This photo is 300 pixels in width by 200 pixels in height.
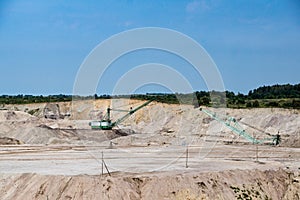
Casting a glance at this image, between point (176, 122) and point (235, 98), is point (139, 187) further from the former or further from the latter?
point (235, 98)

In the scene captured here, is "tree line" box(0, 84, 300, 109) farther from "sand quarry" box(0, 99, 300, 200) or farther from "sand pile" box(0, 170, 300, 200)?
"sand pile" box(0, 170, 300, 200)

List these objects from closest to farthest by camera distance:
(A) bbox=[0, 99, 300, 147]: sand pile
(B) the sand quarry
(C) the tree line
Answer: (B) the sand quarry
(A) bbox=[0, 99, 300, 147]: sand pile
(C) the tree line

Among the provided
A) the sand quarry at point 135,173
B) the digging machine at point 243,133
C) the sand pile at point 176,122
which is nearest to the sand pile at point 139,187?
the sand quarry at point 135,173

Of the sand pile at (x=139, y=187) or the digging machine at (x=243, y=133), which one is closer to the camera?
the sand pile at (x=139, y=187)

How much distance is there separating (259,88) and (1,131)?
100947 millimetres

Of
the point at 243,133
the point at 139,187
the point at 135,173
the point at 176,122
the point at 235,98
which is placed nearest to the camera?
the point at 139,187

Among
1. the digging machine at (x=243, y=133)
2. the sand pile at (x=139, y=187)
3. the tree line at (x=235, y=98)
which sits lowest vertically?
the sand pile at (x=139, y=187)

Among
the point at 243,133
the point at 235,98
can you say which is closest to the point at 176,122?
the point at 243,133

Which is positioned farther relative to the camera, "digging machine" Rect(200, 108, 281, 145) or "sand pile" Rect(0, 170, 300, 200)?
"digging machine" Rect(200, 108, 281, 145)

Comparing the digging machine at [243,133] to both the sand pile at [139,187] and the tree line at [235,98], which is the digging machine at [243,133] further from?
the sand pile at [139,187]

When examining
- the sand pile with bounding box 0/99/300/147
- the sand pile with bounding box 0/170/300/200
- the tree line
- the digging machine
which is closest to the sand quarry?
the sand pile with bounding box 0/170/300/200

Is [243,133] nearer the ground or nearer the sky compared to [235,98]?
nearer the ground

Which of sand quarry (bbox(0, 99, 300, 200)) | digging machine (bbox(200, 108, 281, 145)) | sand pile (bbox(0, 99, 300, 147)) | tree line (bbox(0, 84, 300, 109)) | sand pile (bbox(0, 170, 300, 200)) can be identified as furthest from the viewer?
tree line (bbox(0, 84, 300, 109))

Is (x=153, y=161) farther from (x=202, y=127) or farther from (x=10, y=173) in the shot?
(x=202, y=127)
